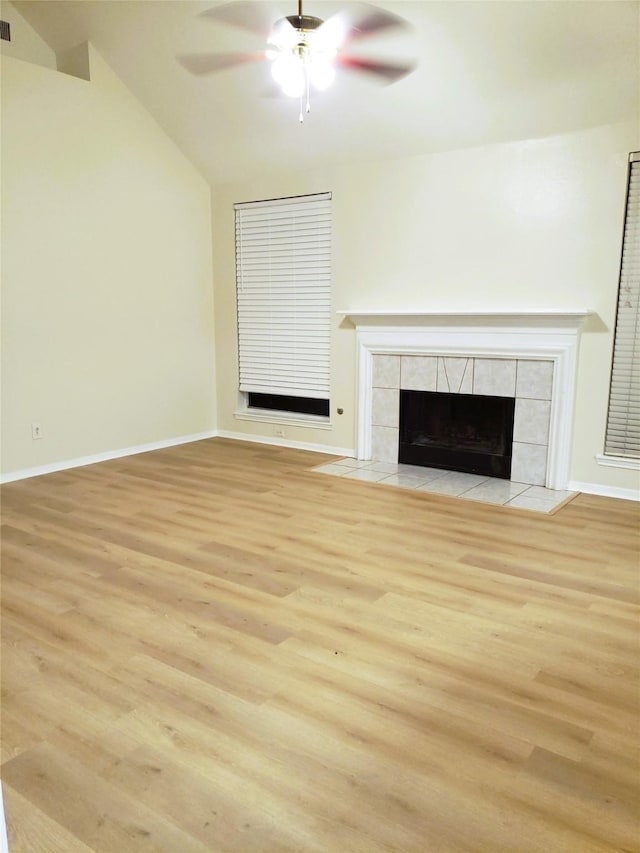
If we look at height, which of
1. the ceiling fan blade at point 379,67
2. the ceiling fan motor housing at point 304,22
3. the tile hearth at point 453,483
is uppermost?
the ceiling fan blade at point 379,67

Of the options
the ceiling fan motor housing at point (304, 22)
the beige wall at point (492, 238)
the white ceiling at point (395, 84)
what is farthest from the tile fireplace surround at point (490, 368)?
the ceiling fan motor housing at point (304, 22)

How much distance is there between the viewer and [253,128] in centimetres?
511

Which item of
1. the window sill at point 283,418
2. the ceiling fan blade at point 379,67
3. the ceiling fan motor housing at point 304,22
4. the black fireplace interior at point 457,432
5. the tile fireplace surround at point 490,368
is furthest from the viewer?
the window sill at point 283,418

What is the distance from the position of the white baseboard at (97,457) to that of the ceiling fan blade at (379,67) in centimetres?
359

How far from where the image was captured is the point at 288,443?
19.7ft

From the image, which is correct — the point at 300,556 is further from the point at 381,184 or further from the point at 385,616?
the point at 381,184

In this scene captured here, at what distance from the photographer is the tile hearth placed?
4.21 meters

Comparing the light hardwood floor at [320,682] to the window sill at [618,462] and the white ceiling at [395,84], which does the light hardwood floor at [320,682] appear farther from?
the white ceiling at [395,84]

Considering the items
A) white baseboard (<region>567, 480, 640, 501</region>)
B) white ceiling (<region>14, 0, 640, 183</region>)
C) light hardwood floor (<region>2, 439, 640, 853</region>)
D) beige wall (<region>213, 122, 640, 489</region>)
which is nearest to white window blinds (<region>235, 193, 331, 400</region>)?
beige wall (<region>213, 122, 640, 489</region>)

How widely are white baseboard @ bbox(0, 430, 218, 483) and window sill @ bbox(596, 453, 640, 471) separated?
382cm

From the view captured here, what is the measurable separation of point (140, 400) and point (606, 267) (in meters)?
4.00

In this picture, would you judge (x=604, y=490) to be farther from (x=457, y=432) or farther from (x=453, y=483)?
(x=457, y=432)

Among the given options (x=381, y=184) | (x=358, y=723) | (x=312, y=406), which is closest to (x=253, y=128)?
(x=381, y=184)

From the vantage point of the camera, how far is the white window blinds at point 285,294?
18.1ft
